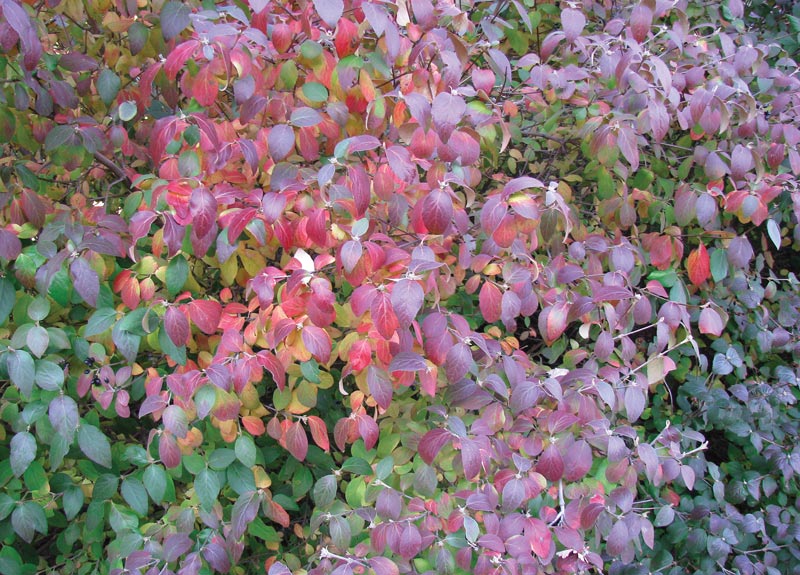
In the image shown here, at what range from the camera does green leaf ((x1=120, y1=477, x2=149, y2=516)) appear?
4.77 feet

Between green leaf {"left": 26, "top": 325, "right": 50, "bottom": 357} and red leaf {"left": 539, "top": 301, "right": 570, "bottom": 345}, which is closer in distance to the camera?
green leaf {"left": 26, "top": 325, "right": 50, "bottom": 357}

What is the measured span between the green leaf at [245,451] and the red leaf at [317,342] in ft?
0.95

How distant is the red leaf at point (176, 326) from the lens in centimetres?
128

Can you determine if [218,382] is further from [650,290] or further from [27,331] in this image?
[650,290]

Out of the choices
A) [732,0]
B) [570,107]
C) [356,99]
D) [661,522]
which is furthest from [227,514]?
[732,0]

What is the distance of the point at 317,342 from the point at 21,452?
655 millimetres

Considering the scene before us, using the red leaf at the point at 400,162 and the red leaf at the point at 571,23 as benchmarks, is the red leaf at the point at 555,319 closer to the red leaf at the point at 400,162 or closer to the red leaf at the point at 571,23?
the red leaf at the point at 400,162

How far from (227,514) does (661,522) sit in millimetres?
1167

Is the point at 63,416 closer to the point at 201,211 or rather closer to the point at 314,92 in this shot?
the point at 201,211

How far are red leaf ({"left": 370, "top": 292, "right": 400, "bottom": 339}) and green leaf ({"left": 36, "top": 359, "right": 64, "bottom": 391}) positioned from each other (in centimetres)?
66

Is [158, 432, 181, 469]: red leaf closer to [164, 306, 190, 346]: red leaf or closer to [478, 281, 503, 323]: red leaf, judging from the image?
[164, 306, 190, 346]: red leaf

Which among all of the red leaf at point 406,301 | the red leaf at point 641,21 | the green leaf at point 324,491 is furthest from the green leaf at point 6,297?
the red leaf at point 641,21

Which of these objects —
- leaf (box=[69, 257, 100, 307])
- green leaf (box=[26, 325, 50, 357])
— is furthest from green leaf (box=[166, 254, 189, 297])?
green leaf (box=[26, 325, 50, 357])

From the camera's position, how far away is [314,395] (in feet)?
4.65
